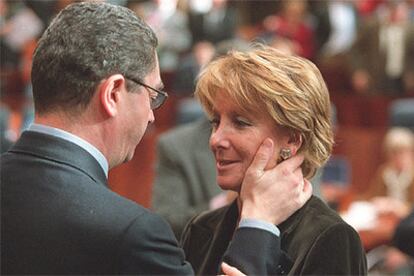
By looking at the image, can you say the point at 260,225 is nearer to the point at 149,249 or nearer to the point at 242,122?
the point at 242,122

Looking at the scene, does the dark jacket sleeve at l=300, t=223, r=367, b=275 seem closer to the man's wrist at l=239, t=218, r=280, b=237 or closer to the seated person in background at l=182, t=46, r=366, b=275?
the seated person in background at l=182, t=46, r=366, b=275

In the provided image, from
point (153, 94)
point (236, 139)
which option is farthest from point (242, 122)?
point (153, 94)

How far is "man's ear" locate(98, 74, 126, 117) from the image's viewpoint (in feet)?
6.05

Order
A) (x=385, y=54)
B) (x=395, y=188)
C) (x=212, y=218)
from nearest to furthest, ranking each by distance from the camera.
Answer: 1. (x=212, y=218)
2. (x=395, y=188)
3. (x=385, y=54)

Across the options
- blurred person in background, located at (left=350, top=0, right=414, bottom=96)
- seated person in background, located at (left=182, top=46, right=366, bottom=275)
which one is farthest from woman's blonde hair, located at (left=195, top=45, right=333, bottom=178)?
blurred person in background, located at (left=350, top=0, right=414, bottom=96)

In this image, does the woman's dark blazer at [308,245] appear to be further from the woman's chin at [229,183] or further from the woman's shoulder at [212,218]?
the woman's chin at [229,183]

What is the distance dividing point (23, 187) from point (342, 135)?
19.2ft

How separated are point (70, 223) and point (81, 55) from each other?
1.14 ft

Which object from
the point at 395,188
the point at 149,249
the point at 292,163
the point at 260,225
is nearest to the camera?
the point at 149,249

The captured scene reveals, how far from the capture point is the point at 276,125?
7.56 ft

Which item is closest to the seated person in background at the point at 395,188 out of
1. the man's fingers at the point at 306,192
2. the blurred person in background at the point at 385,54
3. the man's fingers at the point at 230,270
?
the blurred person in background at the point at 385,54

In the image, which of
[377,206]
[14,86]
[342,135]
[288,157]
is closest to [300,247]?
[288,157]

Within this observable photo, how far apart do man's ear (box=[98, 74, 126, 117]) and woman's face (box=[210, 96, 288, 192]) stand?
504 mm

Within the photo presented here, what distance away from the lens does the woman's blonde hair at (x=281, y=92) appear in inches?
88.7
